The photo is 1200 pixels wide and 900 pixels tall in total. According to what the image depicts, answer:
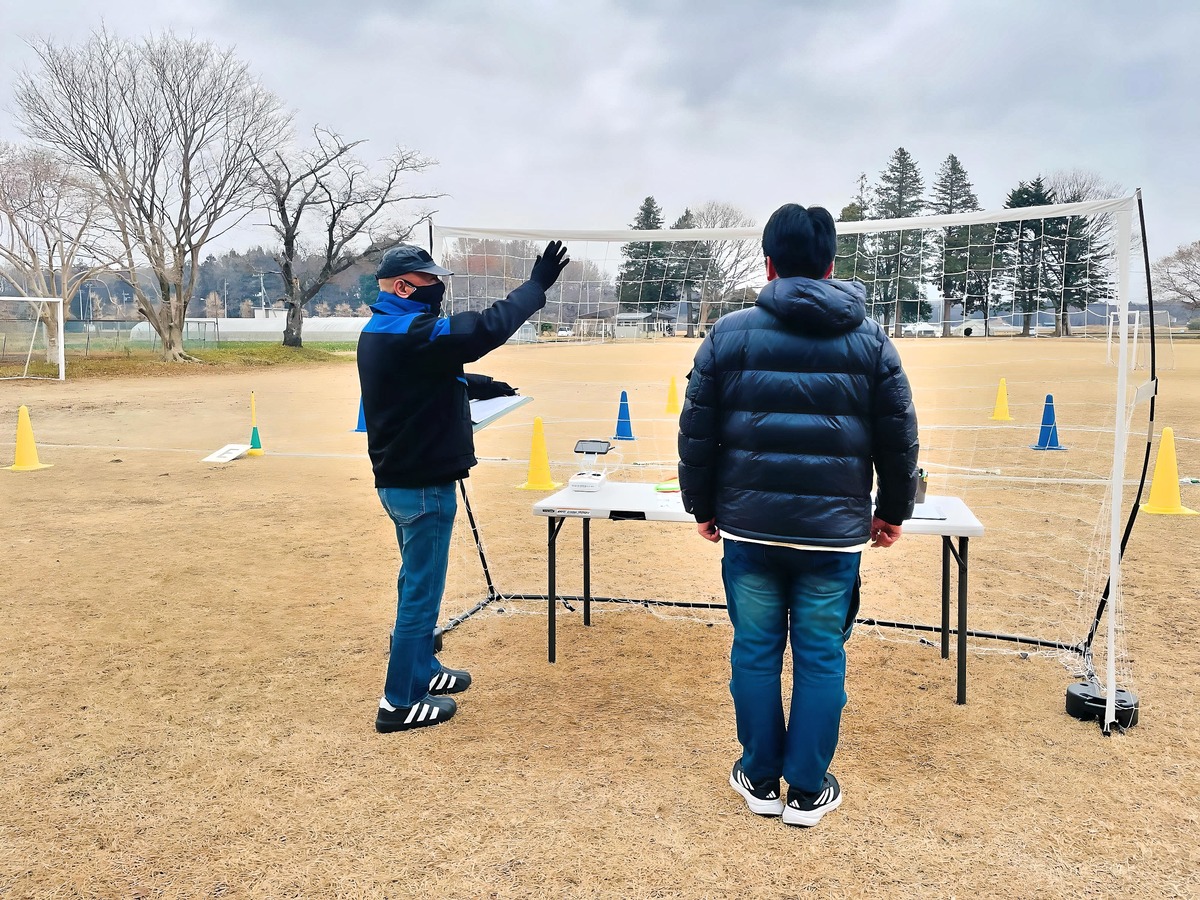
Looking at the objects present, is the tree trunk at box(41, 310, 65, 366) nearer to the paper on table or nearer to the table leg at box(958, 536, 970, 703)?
the paper on table

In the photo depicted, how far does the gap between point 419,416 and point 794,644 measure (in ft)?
5.14

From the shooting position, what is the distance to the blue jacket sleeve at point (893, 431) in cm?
254

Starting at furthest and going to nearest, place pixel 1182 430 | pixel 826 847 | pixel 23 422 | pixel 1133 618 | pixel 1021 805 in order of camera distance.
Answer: pixel 1182 430
pixel 23 422
pixel 1133 618
pixel 1021 805
pixel 826 847

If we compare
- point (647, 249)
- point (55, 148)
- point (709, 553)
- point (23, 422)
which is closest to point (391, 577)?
point (709, 553)

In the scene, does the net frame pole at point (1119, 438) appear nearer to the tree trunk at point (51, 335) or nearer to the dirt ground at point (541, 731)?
the dirt ground at point (541, 731)

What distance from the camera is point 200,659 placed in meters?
4.20

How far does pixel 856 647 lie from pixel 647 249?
8.91 feet

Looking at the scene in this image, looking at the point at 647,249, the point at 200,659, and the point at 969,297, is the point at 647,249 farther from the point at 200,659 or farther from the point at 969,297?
the point at 200,659

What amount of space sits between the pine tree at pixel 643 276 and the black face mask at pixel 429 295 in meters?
2.25

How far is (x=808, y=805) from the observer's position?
273cm

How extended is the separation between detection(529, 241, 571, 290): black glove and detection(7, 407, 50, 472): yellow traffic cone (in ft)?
30.2

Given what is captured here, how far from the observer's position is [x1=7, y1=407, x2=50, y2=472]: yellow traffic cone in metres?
9.93

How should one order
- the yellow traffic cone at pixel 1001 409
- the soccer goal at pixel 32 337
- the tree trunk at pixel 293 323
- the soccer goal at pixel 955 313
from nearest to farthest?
the soccer goal at pixel 955 313 → the yellow traffic cone at pixel 1001 409 → the soccer goal at pixel 32 337 → the tree trunk at pixel 293 323

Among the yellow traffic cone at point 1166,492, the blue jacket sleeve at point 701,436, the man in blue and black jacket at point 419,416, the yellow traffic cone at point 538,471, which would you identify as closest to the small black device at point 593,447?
the man in blue and black jacket at point 419,416
